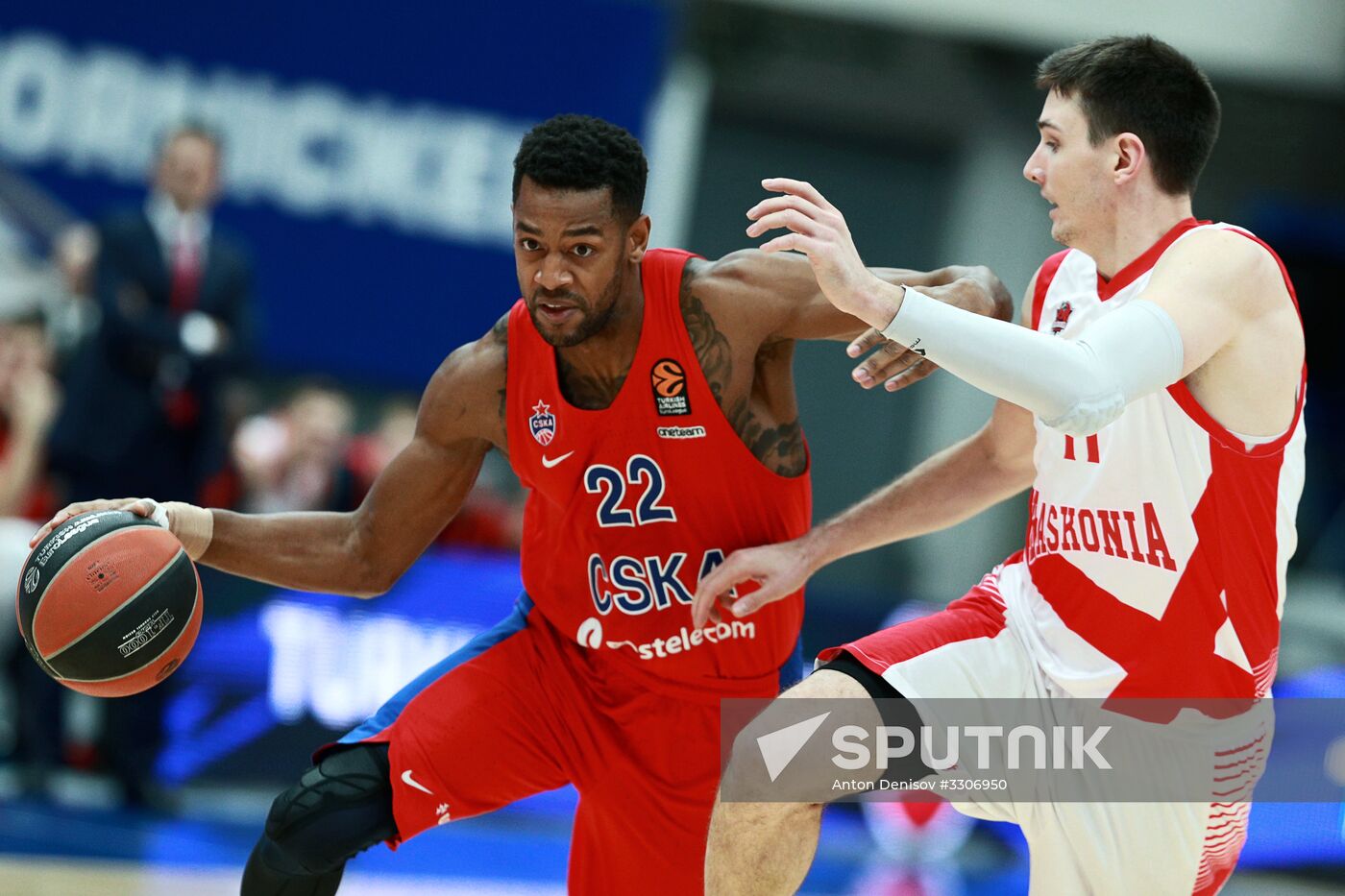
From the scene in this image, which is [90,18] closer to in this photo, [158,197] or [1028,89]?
[158,197]

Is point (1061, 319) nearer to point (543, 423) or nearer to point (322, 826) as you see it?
point (543, 423)

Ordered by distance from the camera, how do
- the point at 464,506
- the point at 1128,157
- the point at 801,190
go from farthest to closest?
the point at 464,506, the point at 1128,157, the point at 801,190

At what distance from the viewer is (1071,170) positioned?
3.64m

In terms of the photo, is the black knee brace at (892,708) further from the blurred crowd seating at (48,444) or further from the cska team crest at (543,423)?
the blurred crowd seating at (48,444)

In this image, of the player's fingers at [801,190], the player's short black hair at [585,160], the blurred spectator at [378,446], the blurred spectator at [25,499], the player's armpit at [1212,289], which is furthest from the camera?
the blurred spectator at [378,446]

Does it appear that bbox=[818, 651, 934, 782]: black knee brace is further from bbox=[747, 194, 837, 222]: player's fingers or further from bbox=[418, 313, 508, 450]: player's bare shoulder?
bbox=[418, 313, 508, 450]: player's bare shoulder

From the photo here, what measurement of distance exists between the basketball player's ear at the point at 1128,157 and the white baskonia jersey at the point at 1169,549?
17 cm

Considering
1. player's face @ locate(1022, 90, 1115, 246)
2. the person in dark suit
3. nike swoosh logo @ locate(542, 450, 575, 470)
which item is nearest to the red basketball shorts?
nike swoosh logo @ locate(542, 450, 575, 470)

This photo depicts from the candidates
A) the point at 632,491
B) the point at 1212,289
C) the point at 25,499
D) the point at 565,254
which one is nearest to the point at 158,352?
the point at 25,499

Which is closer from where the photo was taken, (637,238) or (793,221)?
(793,221)

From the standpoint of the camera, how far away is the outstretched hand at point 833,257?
11.1 feet

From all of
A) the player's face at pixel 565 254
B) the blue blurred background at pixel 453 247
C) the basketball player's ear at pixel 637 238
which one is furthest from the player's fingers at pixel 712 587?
the blue blurred background at pixel 453 247

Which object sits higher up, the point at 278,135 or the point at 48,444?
the point at 278,135

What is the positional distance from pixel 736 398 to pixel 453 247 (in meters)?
6.45
